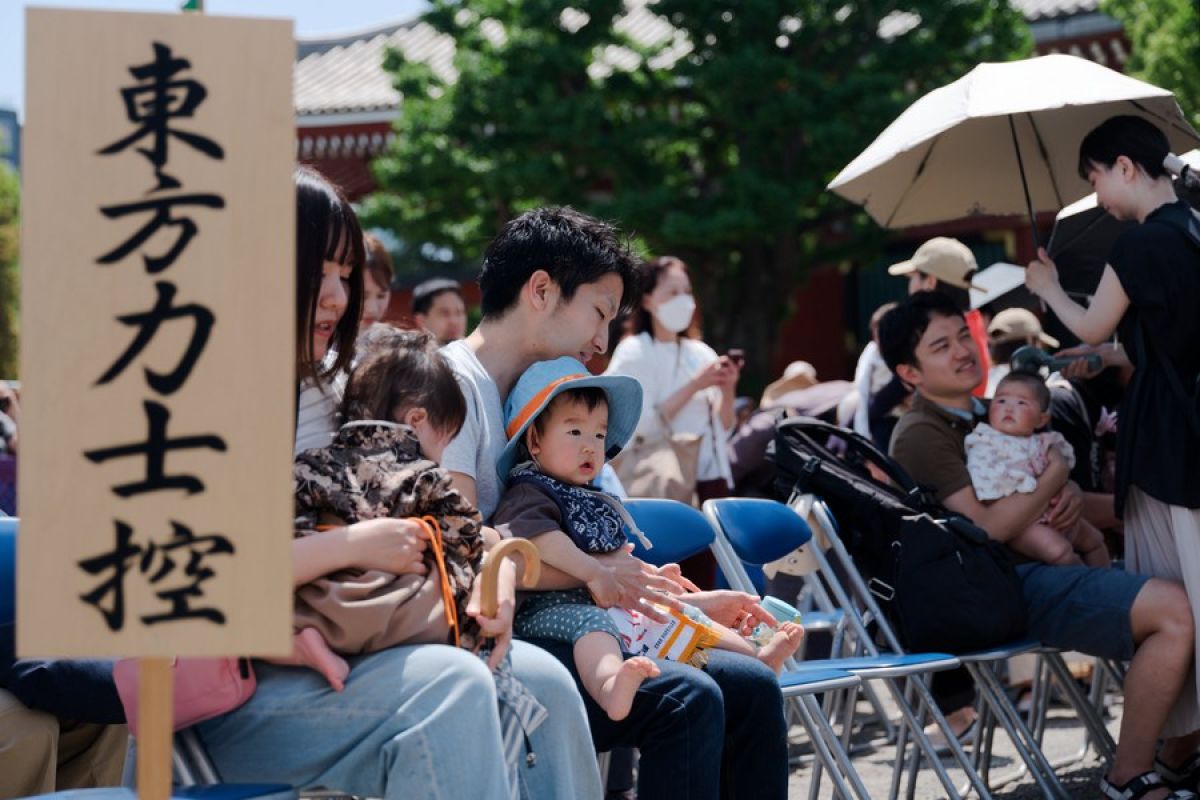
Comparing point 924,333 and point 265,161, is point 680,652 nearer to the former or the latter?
point 265,161

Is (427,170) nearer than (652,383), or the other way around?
(652,383)

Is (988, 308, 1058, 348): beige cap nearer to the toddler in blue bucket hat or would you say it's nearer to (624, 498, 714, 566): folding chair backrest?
(624, 498, 714, 566): folding chair backrest

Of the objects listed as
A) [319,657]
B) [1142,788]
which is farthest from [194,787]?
[1142,788]

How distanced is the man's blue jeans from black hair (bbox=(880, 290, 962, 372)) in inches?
72.3

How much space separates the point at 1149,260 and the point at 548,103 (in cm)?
1081

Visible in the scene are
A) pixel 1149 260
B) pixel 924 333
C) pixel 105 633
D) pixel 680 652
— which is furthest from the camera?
pixel 924 333

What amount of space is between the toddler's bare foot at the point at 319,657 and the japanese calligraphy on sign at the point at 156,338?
0.46 metres

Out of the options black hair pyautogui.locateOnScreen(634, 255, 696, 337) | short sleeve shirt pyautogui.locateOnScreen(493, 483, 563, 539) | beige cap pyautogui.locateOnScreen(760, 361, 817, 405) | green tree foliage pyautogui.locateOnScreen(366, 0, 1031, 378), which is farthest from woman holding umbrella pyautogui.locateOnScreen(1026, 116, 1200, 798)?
green tree foliage pyautogui.locateOnScreen(366, 0, 1031, 378)

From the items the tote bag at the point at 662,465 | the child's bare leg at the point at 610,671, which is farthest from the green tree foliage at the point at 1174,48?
the child's bare leg at the point at 610,671

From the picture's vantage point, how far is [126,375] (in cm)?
190

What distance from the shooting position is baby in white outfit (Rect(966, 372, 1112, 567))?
4.44m

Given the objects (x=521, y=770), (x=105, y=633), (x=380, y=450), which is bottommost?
(x=521, y=770)

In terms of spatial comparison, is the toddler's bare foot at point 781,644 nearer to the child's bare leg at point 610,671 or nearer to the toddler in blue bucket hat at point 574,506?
the toddler in blue bucket hat at point 574,506

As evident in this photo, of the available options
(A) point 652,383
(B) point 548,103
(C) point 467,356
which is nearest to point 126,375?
(C) point 467,356
